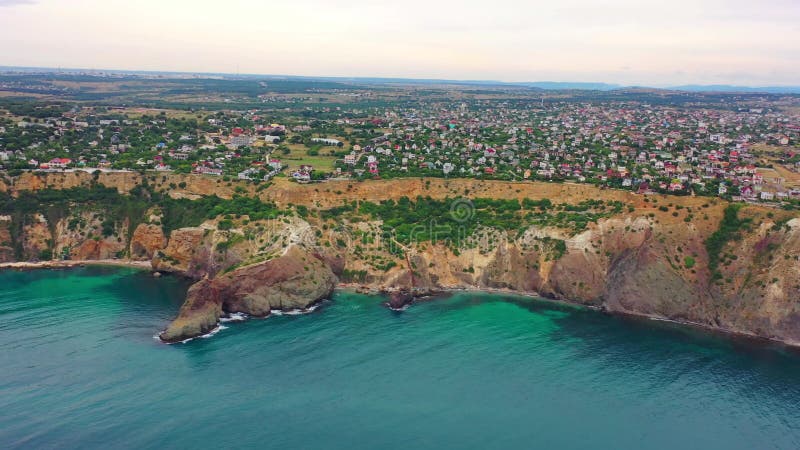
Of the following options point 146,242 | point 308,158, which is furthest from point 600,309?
point 146,242

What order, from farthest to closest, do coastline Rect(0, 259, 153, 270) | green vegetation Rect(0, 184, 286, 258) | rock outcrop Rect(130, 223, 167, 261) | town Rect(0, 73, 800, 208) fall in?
town Rect(0, 73, 800, 208) → rock outcrop Rect(130, 223, 167, 261) → green vegetation Rect(0, 184, 286, 258) → coastline Rect(0, 259, 153, 270)

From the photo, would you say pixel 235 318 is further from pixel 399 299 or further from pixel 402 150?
pixel 402 150

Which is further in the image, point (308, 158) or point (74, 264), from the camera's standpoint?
point (308, 158)

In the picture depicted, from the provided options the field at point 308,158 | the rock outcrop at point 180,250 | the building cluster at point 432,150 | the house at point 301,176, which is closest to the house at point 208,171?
the building cluster at point 432,150

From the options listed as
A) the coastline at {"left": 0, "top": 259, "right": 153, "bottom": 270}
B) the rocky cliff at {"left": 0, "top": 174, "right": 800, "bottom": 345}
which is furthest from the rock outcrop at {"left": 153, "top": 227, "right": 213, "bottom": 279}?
the coastline at {"left": 0, "top": 259, "right": 153, "bottom": 270}

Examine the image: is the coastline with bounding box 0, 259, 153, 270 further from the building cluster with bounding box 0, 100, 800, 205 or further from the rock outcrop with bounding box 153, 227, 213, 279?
the building cluster with bounding box 0, 100, 800, 205

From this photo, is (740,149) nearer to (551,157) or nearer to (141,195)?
(551,157)

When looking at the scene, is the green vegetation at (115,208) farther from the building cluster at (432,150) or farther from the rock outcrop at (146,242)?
the building cluster at (432,150)
